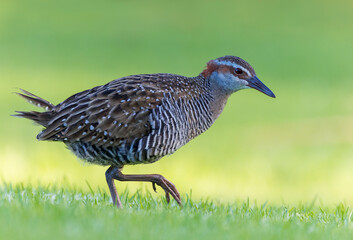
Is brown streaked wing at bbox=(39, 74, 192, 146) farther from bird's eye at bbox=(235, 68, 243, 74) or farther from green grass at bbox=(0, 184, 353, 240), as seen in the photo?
bird's eye at bbox=(235, 68, 243, 74)

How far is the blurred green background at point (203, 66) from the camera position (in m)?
16.4

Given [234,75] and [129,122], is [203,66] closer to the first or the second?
[234,75]

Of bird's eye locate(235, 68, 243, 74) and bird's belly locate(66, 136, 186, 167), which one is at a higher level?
bird's eye locate(235, 68, 243, 74)

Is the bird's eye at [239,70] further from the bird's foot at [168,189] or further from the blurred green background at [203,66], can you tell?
the blurred green background at [203,66]

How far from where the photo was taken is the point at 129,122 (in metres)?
8.78

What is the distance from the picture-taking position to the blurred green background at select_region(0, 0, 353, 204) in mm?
16438

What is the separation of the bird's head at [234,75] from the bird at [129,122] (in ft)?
1.37

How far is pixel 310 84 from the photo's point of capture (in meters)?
25.5

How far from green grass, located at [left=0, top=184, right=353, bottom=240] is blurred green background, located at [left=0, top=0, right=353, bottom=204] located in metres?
1.39

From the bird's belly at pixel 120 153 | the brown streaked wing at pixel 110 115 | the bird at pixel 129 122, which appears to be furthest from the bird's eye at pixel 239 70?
the bird's belly at pixel 120 153

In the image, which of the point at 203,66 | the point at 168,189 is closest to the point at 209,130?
the point at 203,66

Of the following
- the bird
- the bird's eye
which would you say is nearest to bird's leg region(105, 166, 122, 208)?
the bird

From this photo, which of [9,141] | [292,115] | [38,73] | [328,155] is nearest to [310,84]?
[292,115]

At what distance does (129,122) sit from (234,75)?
1.72 metres
